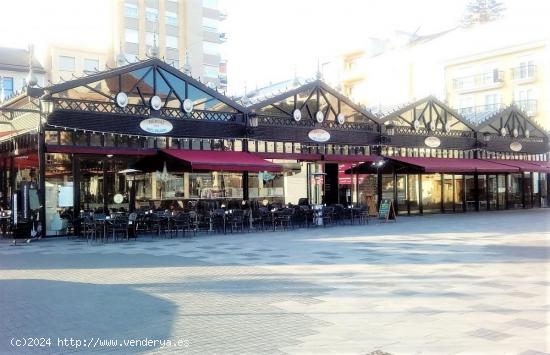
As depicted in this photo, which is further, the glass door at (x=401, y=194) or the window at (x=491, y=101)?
the window at (x=491, y=101)

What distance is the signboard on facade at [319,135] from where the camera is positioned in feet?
74.2

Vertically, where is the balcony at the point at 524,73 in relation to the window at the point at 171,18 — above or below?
below

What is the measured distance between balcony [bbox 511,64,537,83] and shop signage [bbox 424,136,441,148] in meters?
18.4

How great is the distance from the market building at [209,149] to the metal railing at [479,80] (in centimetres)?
1530

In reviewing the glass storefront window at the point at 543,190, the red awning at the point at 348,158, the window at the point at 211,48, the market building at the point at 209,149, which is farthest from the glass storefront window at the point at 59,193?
the window at the point at 211,48

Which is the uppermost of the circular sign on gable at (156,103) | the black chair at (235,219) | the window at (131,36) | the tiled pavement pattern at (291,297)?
the window at (131,36)

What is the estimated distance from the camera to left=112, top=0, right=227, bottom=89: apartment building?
196 feet

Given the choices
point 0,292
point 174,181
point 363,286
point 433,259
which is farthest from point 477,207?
point 0,292

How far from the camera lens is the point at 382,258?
1160cm

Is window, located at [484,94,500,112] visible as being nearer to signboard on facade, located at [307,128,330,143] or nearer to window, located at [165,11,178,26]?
signboard on facade, located at [307,128,330,143]

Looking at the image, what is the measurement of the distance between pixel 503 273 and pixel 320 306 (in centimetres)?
407

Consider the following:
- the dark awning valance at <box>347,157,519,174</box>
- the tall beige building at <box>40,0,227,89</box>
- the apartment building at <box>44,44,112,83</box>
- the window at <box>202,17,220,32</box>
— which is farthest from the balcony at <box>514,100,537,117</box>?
the apartment building at <box>44,44,112,83</box>

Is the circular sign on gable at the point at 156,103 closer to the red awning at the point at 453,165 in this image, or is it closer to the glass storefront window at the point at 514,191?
the red awning at the point at 453,165

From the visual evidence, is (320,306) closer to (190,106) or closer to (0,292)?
(0,292)
